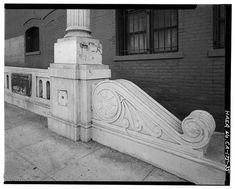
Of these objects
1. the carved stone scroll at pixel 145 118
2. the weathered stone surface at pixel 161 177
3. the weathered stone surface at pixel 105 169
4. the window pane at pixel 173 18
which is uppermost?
the window pane at pixel 173 18

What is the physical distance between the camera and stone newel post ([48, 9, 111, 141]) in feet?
11.1

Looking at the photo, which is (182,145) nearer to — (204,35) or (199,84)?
(199,84)

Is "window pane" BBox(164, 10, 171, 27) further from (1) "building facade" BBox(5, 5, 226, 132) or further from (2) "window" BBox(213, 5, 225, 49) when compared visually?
(2) "window" BBox(213, 5, 225, 49)

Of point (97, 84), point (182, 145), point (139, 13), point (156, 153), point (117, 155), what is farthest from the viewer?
point (139, 13)

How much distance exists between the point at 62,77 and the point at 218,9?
10.9ft

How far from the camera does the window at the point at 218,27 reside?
351 cm

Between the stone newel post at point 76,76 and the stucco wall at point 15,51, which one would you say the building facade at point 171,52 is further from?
the stucco wall at point 15,51

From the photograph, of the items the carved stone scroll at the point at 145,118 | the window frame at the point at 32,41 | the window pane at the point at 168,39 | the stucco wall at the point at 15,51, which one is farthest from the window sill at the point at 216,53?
the stucco wall at the point at 15,51

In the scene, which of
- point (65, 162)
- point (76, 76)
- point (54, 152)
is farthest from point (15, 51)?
point (65, 162)

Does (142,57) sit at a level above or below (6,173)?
above

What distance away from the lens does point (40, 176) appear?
238 centimetres

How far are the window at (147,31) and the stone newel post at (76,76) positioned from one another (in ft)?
5.59

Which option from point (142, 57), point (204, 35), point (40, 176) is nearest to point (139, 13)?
point (142, 57)

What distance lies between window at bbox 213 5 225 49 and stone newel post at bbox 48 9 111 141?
2.23 metres
